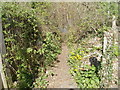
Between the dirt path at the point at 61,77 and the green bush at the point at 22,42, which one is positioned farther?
the dirt path at the point at 61,77

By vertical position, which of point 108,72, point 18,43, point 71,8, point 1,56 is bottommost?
point 108,72

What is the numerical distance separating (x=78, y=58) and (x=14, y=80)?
83.8 inches

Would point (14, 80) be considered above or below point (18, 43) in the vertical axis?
below

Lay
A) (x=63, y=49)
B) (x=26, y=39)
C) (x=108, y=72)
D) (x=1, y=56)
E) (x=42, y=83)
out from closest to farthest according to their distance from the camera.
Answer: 1. (x=108, y=72)
2. (x=1, y=56)
3. (x=42, y=83)
4. (x=26, y=39)
5. (x=63, y=49)

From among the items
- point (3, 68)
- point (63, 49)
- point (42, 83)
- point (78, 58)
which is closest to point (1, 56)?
point (3, 68)

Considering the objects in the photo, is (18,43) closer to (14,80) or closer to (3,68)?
(3,68)

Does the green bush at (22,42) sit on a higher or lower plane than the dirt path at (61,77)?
higher

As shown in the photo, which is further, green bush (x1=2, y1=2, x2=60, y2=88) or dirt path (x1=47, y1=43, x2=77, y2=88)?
dirt path (x1=47, y1=43, x2=77, y2=88)

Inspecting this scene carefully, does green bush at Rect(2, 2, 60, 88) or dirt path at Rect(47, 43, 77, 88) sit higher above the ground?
green bush at Rect(2, 2, 60, 88)

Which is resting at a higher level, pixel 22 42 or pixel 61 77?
pixel 22 42

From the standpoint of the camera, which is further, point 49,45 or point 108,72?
point 49,45

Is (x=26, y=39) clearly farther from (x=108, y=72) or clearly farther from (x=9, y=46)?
(x=108, y=72)

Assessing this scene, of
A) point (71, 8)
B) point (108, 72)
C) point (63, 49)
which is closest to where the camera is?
point (108, 72)

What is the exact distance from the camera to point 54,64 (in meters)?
4.28
